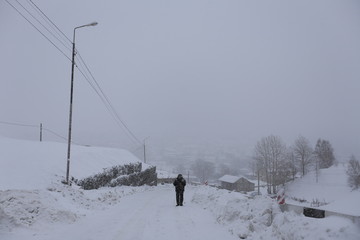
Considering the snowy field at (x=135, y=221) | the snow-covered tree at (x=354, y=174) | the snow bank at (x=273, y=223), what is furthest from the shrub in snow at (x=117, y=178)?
the snow-covered tree at (x=354, y=174)

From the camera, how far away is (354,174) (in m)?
75.0

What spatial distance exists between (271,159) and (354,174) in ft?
67.0

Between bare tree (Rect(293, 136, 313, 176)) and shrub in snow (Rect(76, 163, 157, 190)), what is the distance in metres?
63.7

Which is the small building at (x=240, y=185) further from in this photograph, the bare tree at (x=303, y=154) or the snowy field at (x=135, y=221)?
the snowy field at (x=135, y=221)

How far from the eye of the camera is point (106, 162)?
30.7 metres

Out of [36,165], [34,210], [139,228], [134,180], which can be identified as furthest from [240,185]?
[34,210]

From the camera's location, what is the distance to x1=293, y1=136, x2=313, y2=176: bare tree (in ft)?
313

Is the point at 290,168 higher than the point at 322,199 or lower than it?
higher

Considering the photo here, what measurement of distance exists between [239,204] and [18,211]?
809cm

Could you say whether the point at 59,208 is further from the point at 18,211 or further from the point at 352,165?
the point at 352,165

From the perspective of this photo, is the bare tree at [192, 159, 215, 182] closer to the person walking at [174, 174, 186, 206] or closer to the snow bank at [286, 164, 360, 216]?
the snow bank at [286, 164, 360, 216]

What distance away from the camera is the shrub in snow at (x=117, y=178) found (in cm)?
2313

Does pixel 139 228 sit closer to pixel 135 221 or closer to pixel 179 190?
pixel 135 221

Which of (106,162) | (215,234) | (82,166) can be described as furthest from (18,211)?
(106,162)
